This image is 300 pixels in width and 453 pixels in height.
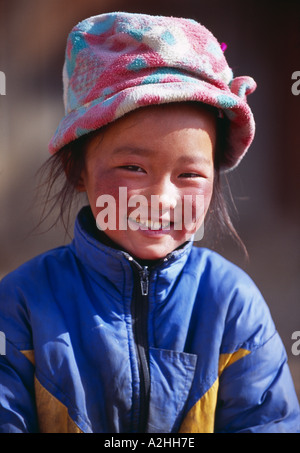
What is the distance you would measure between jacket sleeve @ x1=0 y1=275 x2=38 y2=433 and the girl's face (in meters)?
0.29

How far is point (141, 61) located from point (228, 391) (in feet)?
2.64

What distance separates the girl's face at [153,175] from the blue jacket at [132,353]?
0.06 metres

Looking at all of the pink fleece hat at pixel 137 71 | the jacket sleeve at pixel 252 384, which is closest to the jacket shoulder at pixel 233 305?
the jacket sleeve at pixel 252 384

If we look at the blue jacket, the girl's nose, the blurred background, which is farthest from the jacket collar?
the blurred background

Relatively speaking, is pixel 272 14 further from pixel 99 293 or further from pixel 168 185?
pixel 99 293

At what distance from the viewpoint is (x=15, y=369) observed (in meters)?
1.21

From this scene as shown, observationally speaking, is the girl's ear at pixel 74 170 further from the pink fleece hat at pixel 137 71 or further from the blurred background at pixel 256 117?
the blurred background at pixel 256 117

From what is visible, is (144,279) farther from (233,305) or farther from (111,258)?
(233,305)

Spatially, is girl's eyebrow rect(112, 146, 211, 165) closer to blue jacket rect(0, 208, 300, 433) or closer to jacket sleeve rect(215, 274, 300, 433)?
blue jacket rect(0, 208, 300, 433)

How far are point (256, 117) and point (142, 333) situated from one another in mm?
1556

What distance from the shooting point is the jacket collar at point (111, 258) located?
122 centimetres

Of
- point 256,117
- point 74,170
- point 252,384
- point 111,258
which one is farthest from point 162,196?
point 256,117
